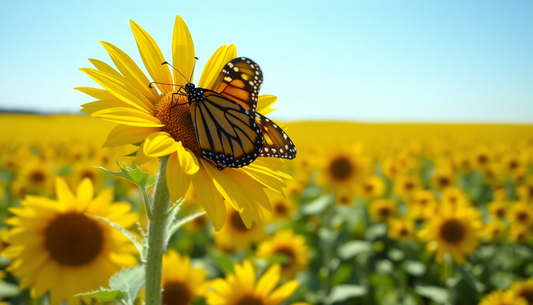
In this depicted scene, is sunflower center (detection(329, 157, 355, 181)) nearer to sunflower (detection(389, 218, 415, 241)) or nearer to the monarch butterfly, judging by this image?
sunflower (detection(389, 218, 415, 241))

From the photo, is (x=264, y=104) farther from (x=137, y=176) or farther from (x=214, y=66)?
(x=137, y=176)

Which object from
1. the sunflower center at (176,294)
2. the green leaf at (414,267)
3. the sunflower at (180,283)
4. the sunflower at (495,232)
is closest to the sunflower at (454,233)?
the green leaf at (414,267)

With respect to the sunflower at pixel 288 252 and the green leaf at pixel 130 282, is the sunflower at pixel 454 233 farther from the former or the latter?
the green leaf at pixel 130 282

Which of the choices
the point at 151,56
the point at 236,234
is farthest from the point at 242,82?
the point at 236,234

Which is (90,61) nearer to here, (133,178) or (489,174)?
(133,178)

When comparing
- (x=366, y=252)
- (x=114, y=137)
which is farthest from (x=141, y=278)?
(x=366, y=252)
